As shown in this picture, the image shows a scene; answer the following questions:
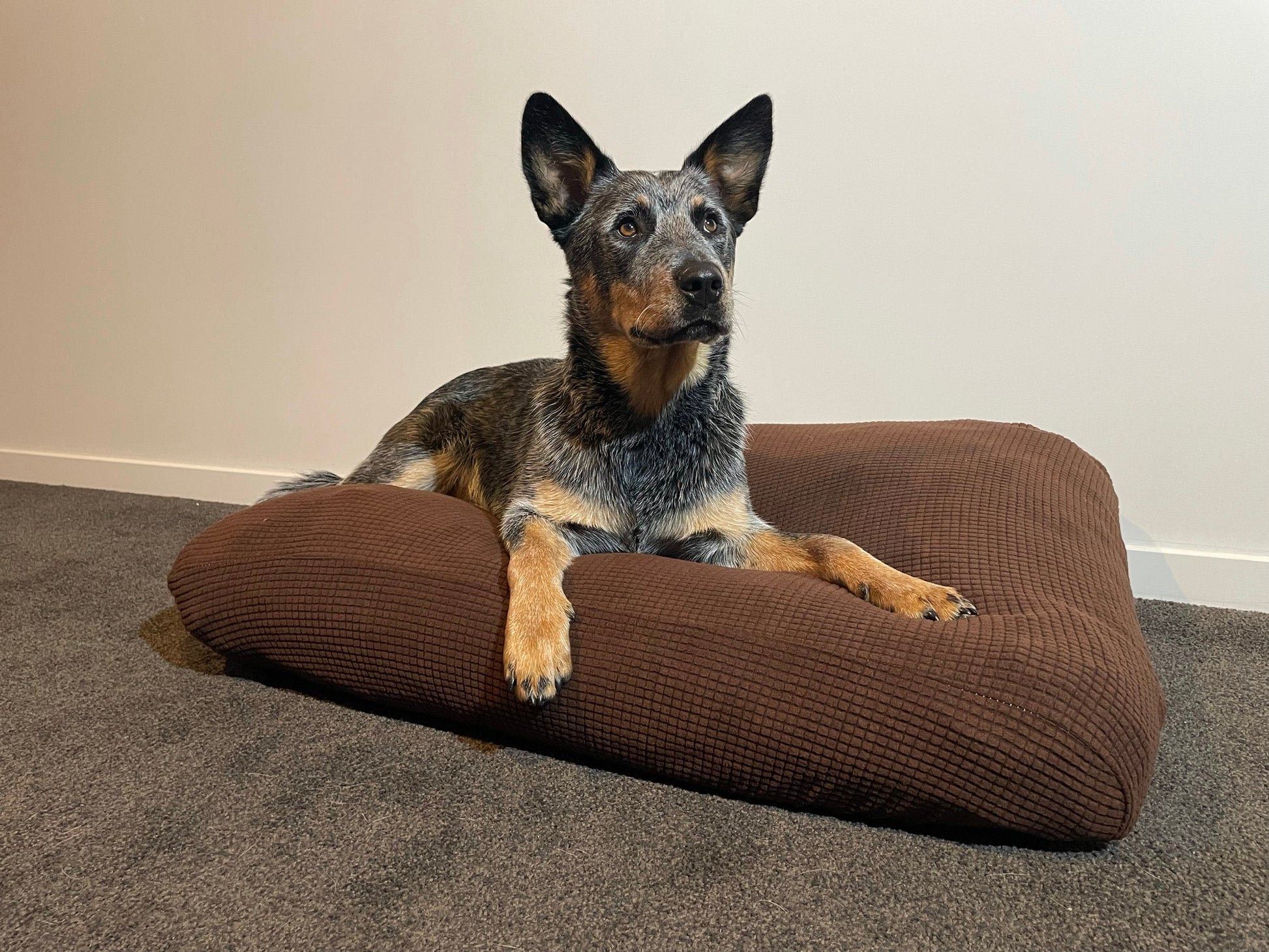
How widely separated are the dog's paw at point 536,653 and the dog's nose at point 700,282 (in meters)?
0.77

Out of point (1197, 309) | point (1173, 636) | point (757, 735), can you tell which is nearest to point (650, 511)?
point (757, 735)

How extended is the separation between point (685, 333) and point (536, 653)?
81 cm

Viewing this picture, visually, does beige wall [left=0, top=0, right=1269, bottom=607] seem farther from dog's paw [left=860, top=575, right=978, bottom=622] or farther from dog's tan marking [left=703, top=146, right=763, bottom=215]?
dog's paw [left=860, top=575, right=978, bottom=622]

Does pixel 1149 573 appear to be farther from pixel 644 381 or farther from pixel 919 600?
pixel 644 381

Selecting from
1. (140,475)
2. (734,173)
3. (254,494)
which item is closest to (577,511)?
(734,173)

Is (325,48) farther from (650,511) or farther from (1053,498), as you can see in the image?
(1053,498)

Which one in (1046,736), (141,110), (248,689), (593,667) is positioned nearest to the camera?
(1046,736)

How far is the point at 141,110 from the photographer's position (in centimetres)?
412

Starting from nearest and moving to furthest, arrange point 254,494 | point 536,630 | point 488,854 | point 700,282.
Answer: point 488,854 → point 536,630 → point 700,282 → point 254,494

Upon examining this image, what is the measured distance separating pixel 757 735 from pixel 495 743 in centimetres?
65

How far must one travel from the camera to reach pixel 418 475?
9.72ft

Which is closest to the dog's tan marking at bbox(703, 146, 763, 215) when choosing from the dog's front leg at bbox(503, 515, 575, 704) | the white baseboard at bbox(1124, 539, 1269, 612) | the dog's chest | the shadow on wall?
the dog's chest

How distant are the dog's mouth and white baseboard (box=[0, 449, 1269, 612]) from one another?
2.05 m

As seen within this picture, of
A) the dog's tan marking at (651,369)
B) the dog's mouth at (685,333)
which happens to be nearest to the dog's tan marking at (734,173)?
the dog's tan marking at (651,369)
